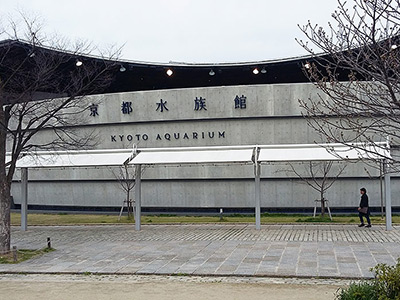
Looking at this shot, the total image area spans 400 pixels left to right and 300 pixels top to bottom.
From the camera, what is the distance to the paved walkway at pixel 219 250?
12.7 meters

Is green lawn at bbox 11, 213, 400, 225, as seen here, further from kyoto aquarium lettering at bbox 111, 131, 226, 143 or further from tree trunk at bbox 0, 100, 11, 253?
tree trunk at bbox 0, 100, 11, 253

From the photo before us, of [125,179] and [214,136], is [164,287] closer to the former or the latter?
[214,136]

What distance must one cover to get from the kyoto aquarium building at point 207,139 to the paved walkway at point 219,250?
683 cm

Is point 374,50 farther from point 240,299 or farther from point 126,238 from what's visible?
point 126,238

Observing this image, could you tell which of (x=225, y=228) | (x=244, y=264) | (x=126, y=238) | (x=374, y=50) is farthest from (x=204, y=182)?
(x=374, y=50)

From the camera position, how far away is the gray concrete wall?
2717 centimetres

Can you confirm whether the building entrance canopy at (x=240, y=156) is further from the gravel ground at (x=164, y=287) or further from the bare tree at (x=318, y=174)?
the gravel ground at (x=164, y=287)

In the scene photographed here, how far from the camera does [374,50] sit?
6.01 meters

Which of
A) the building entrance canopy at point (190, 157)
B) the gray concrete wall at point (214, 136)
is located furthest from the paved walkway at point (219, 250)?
the gray concrete wall at point (214, 136)

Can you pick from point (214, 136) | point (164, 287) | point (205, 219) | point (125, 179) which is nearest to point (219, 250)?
point (164, 287)

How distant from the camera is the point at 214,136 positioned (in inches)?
1101

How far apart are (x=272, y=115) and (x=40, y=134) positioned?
1445 centimetres

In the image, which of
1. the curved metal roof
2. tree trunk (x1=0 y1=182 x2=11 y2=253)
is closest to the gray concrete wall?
the curved metal roof

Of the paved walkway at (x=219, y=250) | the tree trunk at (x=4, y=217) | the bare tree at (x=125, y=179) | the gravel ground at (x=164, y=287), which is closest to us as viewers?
the gravel ground at (x=164, y=287)
